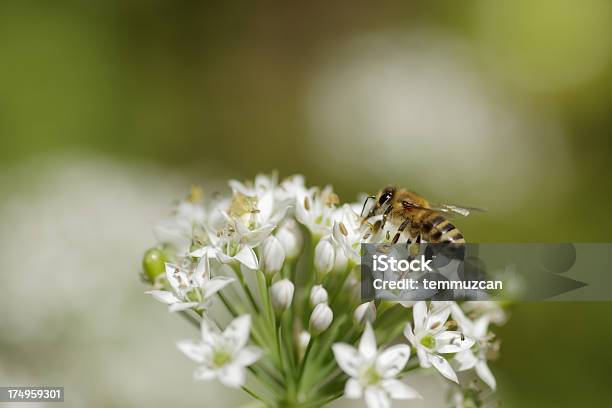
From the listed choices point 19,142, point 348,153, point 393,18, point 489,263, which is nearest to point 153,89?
point 19,142

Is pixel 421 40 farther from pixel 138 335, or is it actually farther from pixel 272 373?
pixel 272 373

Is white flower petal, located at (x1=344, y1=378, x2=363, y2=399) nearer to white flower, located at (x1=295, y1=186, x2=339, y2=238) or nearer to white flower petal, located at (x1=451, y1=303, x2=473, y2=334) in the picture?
white flower petal, located at (x1=451, y1=303, x2=473, y2=334)

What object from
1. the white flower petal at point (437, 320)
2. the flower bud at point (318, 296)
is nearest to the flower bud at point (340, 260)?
the flower bud at point (318, 296)

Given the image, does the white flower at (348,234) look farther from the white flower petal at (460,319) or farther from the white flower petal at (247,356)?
the white flower petal at (247,356)

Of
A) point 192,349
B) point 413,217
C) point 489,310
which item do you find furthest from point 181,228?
point 489,310

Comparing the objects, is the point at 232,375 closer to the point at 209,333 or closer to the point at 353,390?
the point at 209,333

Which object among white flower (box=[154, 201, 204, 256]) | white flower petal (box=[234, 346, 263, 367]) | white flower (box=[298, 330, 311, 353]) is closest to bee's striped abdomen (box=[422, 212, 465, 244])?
white flower (box=[298, 330, 311, 353])
